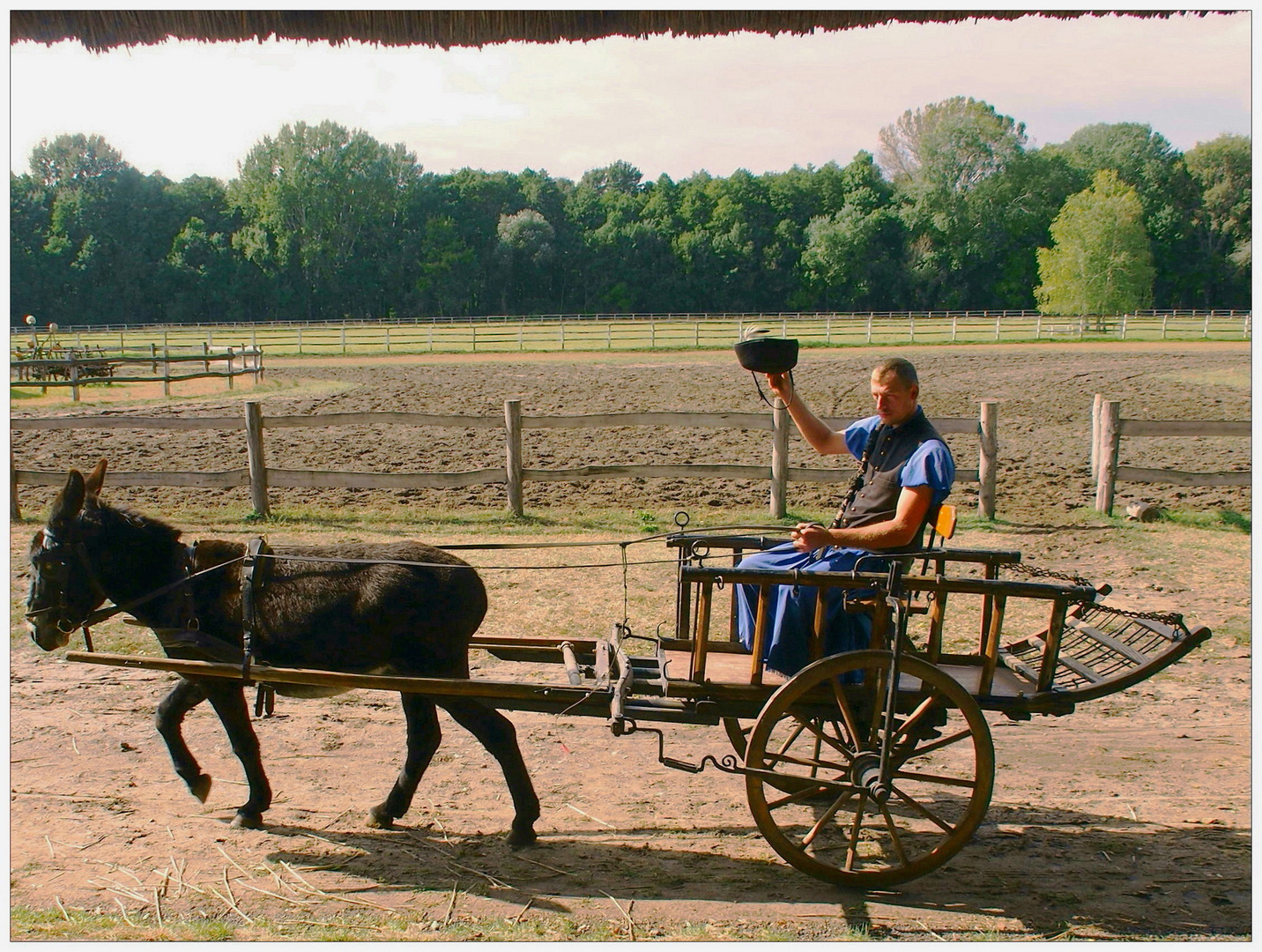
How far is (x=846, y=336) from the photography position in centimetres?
4156

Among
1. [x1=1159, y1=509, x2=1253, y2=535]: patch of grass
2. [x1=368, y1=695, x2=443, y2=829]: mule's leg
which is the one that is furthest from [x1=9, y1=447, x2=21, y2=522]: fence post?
[x1=1159, y1=509, x2=1253, y2=535]: patch of grass

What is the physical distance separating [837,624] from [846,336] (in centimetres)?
3915

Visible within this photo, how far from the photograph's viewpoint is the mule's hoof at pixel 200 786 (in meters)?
4.51

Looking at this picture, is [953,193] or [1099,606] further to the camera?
[953,193]

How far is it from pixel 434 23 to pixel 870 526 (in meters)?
3.29

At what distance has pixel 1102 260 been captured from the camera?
4662cm

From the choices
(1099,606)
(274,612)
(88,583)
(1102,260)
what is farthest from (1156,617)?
(1102,260)

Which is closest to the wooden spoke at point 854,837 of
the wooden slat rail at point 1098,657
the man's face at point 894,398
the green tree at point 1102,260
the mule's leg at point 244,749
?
the wooden slat rail at point 1098,657

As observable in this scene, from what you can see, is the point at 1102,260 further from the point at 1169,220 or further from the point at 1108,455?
the point at 1108,455

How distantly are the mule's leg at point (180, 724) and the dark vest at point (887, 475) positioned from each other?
3.25 m

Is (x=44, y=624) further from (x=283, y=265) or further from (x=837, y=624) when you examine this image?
(x=283, y=265)

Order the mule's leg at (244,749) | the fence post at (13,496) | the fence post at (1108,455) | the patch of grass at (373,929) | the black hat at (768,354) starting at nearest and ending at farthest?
the patch of grass at (373,929)
the black hat at (768,354)
the mule's leg at (244,749)
the fence post at (13,496)
the fence post at (1108,455)

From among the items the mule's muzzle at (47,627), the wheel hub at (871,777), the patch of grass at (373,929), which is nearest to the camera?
the patch of grass at (373,929)

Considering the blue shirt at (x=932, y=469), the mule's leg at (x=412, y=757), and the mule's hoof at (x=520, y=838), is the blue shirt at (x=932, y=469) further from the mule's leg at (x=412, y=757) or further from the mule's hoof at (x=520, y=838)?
the mule's leg at (x=412, y=757)
